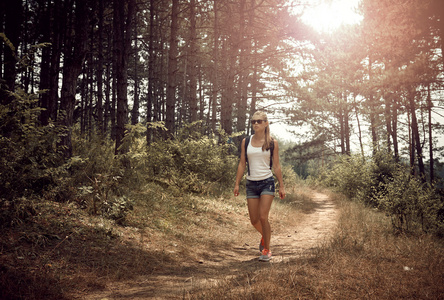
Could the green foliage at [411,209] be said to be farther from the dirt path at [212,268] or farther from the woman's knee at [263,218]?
the woman's knee at [263,218]

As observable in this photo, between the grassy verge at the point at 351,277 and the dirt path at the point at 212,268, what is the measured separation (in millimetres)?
520

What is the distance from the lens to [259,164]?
Result: 467 cm

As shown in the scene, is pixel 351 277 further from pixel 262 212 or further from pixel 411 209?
pixel 411 209

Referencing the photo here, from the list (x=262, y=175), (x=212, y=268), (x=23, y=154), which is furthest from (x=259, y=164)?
(x=23, y=154)

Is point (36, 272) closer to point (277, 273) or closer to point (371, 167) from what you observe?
point (277, 273)

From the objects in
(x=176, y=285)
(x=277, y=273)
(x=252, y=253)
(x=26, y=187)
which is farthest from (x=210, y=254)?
(x=26, y=187)

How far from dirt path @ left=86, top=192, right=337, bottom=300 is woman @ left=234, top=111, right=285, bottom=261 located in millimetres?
608

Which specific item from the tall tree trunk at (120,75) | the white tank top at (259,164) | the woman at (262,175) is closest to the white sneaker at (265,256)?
the woman at (262,175)

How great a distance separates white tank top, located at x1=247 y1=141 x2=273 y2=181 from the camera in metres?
4.63

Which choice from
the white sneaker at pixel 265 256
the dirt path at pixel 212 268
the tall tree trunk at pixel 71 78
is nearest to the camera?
the dirt path at pixel 212 268

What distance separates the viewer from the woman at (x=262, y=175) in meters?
4.60

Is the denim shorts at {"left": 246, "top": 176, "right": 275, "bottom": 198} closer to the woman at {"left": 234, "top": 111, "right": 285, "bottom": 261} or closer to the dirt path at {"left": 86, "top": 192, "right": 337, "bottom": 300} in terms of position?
the woman at {"left": 234, "top": 111, "right": 285, "bottom": 261}

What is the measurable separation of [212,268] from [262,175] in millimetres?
1680

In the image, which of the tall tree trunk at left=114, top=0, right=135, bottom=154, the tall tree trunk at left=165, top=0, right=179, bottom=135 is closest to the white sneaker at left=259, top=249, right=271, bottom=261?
the tall tree trunk at left=114, top=0, right=135, bottom=154
